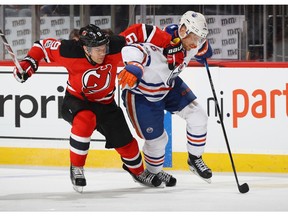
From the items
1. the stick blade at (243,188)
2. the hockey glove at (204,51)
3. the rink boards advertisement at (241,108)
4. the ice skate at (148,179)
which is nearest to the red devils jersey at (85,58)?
the hockey glove at (204,51)

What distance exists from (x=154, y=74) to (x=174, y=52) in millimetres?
176

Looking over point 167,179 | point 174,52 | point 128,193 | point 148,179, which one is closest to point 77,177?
point 128,193

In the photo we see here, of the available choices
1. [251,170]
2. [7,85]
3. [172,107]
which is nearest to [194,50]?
[172,107]

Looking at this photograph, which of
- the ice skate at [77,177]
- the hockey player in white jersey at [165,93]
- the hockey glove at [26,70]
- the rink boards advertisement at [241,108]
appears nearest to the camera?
the hockey glove at [26,70]

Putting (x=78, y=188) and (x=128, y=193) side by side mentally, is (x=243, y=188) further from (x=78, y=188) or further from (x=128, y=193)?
(x=78, y=188)

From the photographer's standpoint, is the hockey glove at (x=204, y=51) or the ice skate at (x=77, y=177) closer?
the ice skate at (x=77, y=177)

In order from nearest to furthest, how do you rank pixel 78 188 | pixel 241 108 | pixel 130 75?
1. pixel 130 75
2. pixel 78 188
3. pixel 241 108

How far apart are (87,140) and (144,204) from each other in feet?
1.92

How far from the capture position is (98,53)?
6.31 m

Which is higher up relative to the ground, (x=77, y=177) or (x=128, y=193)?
(x=77, y=177)

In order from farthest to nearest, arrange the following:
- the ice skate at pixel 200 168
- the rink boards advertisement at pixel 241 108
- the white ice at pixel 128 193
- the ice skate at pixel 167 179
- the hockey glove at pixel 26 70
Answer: the rink boards advertisement at pixel 241 108 → the ice skate at pixel 167 179 → the ice skate at pixel 200 168 → the hockey glove at pixel 26 70 → the white ice at pixel 128 193

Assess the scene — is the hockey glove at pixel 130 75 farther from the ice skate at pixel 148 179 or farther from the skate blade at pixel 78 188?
the ice skate at pixel 148 179

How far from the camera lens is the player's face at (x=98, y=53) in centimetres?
630

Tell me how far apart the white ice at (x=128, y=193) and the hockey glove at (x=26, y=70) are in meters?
0.69
